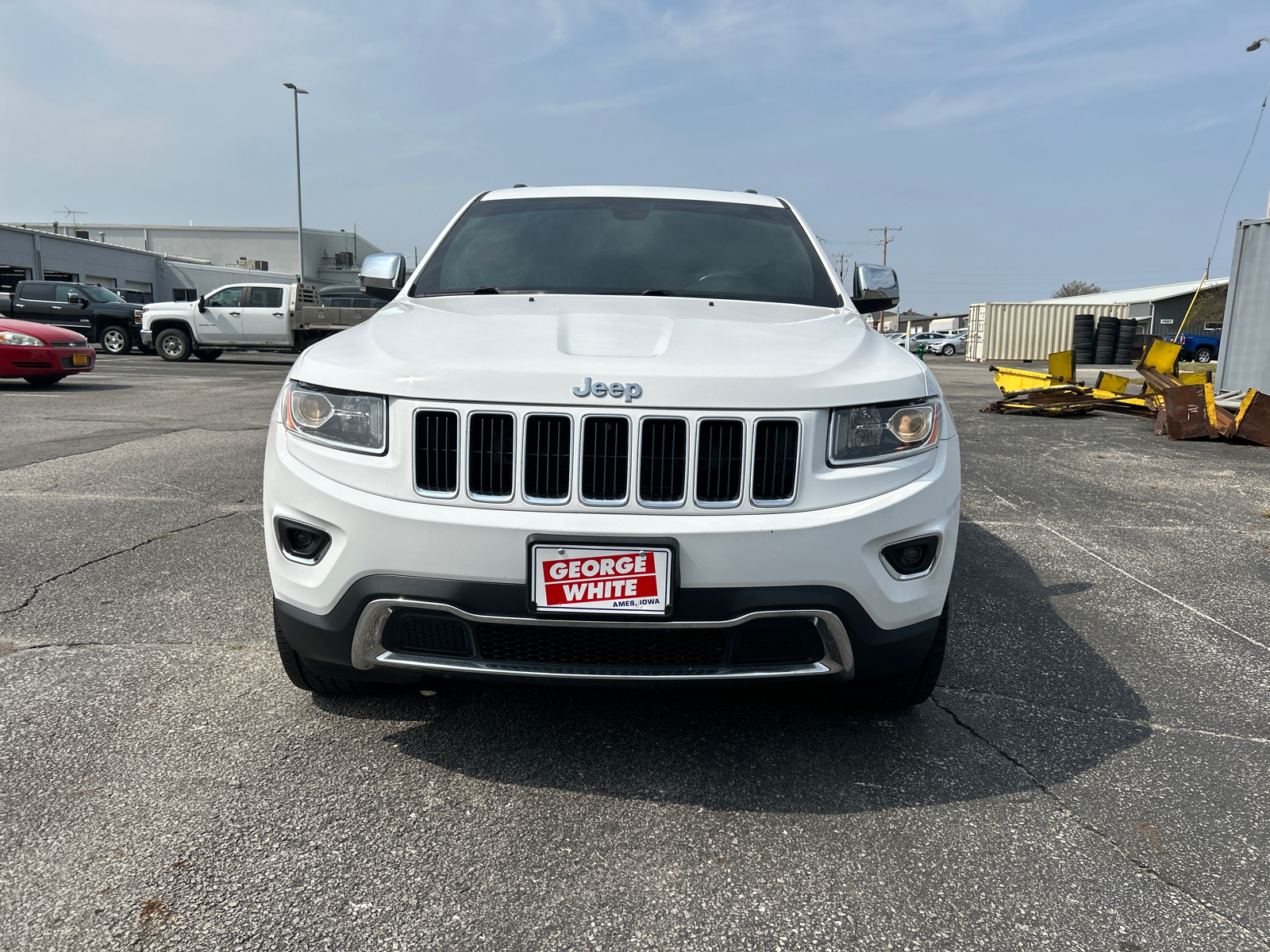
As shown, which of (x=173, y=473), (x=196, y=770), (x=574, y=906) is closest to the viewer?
(x=574, y=906)

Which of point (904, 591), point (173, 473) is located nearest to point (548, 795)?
point (904, 591)

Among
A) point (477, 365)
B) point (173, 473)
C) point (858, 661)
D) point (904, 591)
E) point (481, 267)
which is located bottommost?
point (173, 473)

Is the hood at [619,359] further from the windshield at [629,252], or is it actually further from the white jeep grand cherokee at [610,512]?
the windshield at [629,252]

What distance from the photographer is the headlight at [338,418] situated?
2.22 meters

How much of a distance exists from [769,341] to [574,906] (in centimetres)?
151

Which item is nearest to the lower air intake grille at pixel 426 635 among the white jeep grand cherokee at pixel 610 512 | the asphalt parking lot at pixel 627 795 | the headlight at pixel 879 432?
the white jeep grand cherokee at pixel 610 512

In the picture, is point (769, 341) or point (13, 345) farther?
point (13, 345)

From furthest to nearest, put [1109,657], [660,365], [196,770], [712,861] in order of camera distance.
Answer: [1109,657], [196,770], [660,365], [712,861]

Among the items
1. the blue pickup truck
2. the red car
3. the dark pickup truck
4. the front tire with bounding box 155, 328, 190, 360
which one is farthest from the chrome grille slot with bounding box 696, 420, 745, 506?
the blue pickup truck

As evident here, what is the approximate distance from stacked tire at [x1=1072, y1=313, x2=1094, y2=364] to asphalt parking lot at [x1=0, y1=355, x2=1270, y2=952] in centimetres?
3365

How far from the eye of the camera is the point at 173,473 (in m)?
6.47

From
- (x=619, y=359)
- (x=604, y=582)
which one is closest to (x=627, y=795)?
(x=604, y=582)

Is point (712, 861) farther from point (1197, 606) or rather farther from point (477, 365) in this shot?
point (1197, 606)

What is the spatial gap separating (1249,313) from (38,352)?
17.2m
